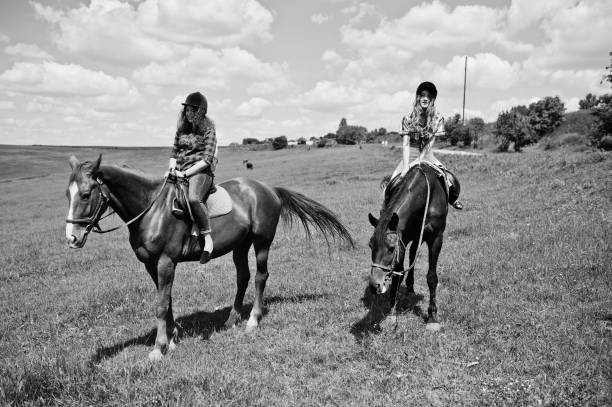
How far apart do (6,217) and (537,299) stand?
36.2 metres

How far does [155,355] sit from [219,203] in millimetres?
2669

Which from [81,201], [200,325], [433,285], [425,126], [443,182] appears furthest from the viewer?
[425,126]

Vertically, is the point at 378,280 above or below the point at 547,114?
below

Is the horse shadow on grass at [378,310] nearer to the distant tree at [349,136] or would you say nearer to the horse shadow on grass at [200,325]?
the horse shadow on grass at [200,325]

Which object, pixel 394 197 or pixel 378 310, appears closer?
pixel 394 197

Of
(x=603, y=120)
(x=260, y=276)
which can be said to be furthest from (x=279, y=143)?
(x=260, y=276)

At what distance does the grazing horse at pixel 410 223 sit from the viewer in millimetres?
5621

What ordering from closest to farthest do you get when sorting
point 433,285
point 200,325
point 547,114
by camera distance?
point 433,285 < point 200,325 < point 547,114

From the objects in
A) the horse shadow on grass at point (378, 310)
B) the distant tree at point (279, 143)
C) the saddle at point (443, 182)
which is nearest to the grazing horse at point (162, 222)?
the horse shadow on grass at point (378, 310)

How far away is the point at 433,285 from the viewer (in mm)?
7031

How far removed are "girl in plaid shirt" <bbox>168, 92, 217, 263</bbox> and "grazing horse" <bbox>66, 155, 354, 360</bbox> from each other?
274mm

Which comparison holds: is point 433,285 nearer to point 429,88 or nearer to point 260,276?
point 260,276

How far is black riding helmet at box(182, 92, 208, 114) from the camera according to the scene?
6617 millimetres

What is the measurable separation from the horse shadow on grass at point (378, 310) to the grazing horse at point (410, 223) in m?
0.43
